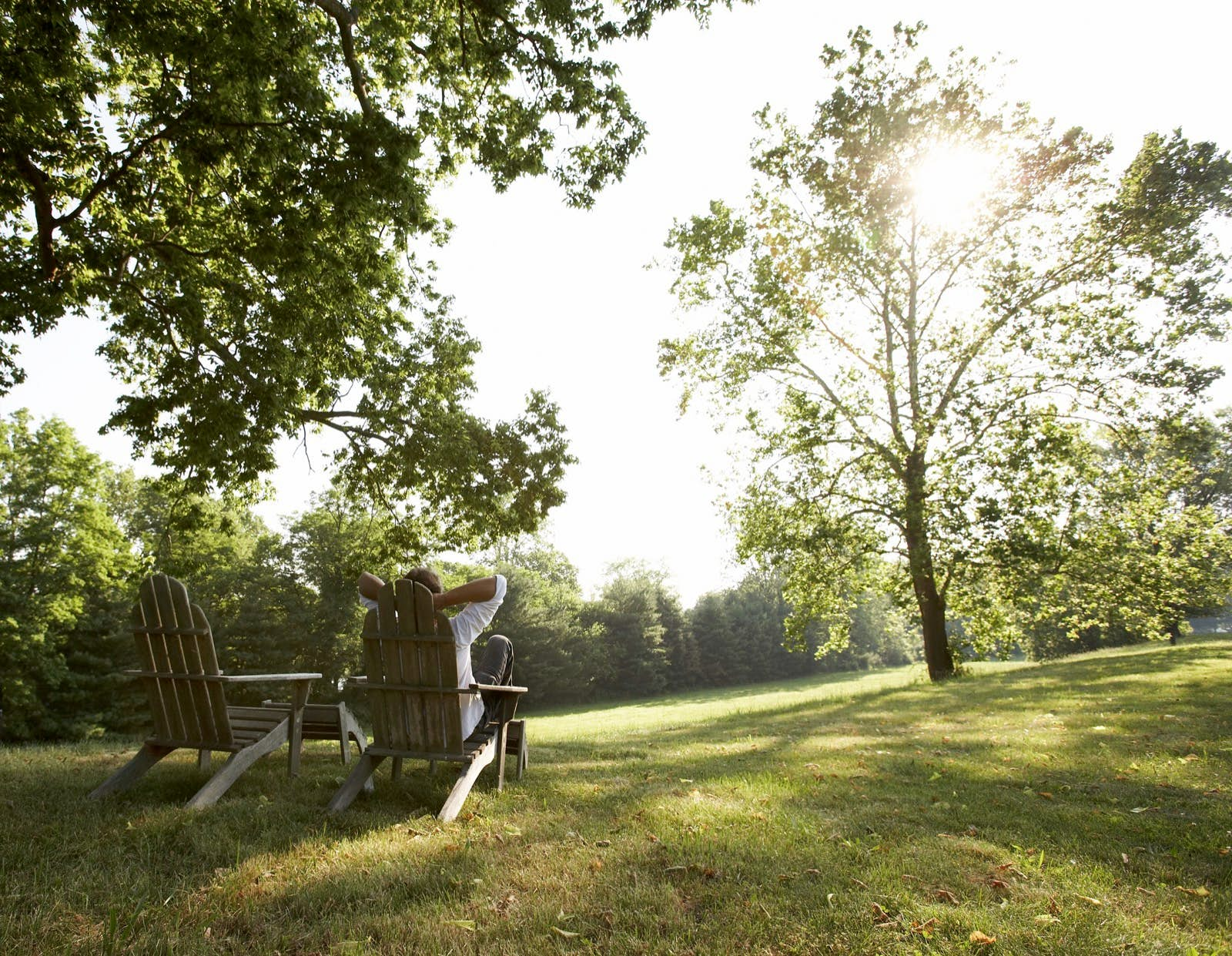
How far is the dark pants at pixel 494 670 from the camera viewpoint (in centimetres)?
570

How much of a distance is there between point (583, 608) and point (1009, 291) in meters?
38.5

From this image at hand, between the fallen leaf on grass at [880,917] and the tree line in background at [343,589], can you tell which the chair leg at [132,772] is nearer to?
the fallen leaf on grass at [880,917]

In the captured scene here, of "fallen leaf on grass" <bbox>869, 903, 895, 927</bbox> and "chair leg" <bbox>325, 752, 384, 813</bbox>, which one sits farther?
"chair leg" <bbox>325, 752, 384, 813</bbox>

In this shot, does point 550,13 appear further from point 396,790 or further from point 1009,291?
point 1009,291

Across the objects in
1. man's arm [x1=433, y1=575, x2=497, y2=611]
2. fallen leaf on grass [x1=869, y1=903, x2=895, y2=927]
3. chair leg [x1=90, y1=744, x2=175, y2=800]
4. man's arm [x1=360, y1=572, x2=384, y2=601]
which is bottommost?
fallen leaf on grass [x1=869, y1=903, x2=895, y2=927]

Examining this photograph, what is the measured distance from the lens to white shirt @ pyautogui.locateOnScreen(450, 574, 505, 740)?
16.3ft

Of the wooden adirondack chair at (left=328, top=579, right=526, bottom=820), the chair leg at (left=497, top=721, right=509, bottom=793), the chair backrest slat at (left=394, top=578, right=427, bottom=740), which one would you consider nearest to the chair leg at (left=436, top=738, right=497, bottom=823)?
the wooden adirondack chair at (left=328, top=579, right=526, bottom=820)

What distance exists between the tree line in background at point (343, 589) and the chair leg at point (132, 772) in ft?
23.5

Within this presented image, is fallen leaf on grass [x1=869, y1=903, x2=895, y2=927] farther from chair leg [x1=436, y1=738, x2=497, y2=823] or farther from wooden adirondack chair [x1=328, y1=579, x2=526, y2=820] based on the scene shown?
chair leg [x1=436, y1=738, x2=497, y2=823]

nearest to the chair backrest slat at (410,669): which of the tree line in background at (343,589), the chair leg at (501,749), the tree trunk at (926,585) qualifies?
the chair leg at (501,749)

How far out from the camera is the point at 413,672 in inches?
184

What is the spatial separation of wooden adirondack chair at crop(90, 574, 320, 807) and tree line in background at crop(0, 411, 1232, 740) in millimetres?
7133

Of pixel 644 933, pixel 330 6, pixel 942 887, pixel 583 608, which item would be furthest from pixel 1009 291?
pixel 583 608

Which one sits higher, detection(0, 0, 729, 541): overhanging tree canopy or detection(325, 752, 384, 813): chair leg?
detection(0, 0, 729, 541): overhanging tree canopy
